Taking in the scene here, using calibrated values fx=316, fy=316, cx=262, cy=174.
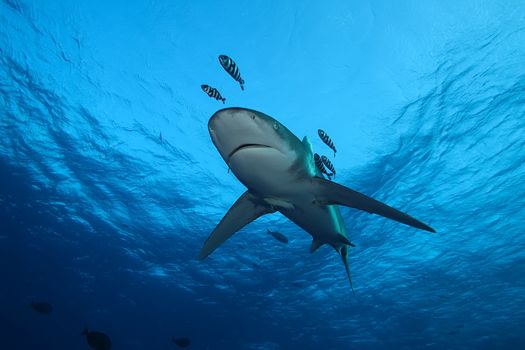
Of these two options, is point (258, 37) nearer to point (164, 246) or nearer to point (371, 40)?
point (371, 40)

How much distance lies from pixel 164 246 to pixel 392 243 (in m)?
15.5

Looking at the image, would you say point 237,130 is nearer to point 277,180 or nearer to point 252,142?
point 252,142

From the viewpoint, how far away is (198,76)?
41.2 feet

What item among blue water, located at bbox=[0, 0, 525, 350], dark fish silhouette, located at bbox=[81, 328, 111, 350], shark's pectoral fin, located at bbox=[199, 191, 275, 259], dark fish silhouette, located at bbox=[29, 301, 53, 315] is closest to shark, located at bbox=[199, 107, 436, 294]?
shark's pectoral fin, located at bbox=[199, 191, 275, 259]

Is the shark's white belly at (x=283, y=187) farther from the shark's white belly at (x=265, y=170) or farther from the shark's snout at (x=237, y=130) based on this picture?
the shark's snout at (x=237, y=130)

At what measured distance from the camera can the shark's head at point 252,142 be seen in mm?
2947

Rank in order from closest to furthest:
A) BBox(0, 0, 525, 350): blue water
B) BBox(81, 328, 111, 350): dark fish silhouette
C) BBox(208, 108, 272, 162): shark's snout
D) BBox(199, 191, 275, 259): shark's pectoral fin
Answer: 1. BBox(208, 108, 272, 162): shark's snout
2. BBox(199, 191, 275, 259): shark's pectoral fin
3. BBox(81, 328, 111, 350): dark fish silhouette
4. BBox(0, 0, 525, 350): blue water

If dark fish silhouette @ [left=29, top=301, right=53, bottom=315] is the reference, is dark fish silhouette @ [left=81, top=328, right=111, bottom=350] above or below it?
below

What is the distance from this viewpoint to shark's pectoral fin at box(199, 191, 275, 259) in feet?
16.7

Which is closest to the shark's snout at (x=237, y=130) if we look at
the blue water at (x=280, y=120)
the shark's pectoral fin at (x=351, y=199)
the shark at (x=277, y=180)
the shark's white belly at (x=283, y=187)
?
the shark at (x=277, y=180)

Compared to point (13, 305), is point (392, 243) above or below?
below

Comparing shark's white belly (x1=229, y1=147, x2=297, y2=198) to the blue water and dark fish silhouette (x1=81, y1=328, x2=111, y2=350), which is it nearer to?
the blue water

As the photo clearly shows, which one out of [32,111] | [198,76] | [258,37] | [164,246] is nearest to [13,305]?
[164,246]

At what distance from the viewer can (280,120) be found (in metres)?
13.3
